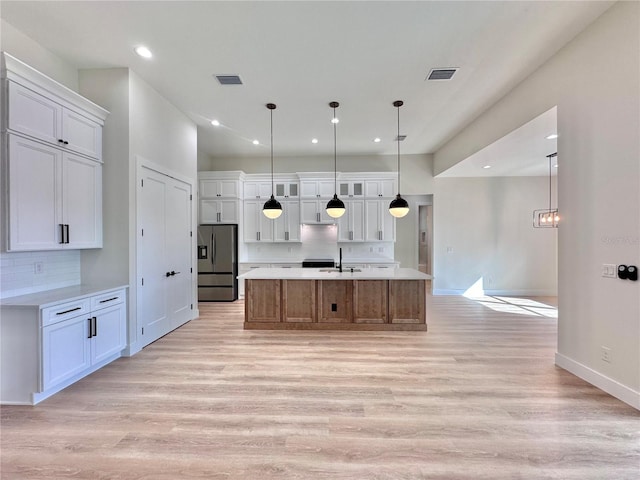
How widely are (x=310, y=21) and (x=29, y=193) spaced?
2902 mm

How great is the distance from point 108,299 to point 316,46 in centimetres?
338

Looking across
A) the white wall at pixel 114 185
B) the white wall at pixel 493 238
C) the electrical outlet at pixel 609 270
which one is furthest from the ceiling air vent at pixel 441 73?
the white wall at pixel 493 238

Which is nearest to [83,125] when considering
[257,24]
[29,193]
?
[29,193]

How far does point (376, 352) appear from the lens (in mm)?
3570

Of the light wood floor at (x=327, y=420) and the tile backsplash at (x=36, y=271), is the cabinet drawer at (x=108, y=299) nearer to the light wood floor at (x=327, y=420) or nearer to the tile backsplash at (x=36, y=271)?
the tile backsplash at (x=36, y=271)

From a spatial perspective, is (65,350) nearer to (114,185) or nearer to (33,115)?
(114,185)

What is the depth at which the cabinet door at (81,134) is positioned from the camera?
9.73ft

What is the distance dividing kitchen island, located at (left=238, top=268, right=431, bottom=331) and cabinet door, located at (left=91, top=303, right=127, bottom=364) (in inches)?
63.1

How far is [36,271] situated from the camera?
2.91 metres

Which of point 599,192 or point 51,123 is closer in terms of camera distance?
point 599,192

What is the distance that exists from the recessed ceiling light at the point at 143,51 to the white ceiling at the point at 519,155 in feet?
14.2

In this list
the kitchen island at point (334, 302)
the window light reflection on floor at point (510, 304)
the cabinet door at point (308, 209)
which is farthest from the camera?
the cabinet door at point (308, 209)

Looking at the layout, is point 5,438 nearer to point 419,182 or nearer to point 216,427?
point 216,427

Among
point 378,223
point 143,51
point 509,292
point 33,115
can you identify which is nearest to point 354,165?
point 378,223
